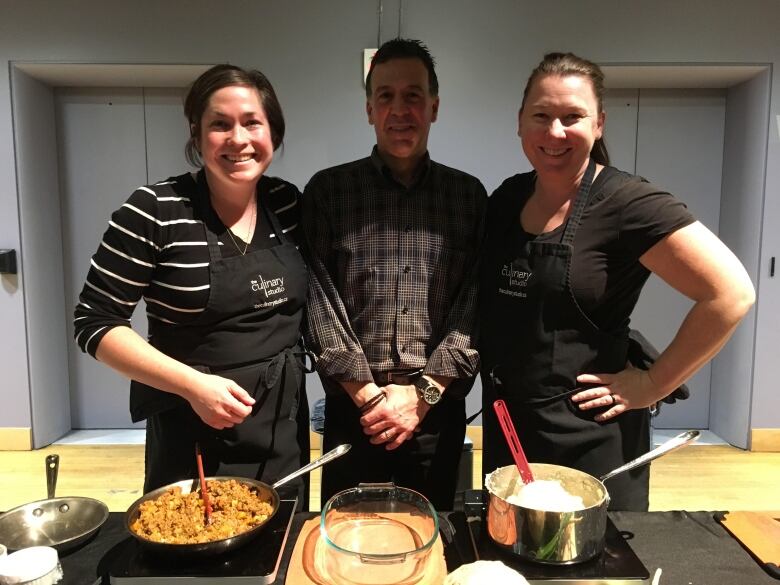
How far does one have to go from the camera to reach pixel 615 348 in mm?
1305

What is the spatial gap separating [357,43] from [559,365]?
231cm

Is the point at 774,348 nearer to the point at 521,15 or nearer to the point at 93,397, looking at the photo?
the point at 521,15

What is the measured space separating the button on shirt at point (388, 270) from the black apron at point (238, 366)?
10 cm

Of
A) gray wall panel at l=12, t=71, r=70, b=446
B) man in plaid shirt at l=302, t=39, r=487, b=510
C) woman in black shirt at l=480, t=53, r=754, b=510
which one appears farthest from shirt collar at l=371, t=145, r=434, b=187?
gray wall panel at l=12, t=71, r=70, b=446

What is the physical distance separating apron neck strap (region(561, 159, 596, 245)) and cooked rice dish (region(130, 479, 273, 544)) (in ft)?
2.57

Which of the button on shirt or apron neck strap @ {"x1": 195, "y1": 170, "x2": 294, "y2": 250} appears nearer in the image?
apron neck strap @ {"x1": 195, "y1": 170, "x2": 294, "y2": 250}

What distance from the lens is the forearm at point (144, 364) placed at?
3.92 ft

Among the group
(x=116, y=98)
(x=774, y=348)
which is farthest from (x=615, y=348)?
(x=116, y=98)

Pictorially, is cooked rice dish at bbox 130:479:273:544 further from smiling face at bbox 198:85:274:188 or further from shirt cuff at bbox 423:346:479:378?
smiling face at bbox 198:85:274:188

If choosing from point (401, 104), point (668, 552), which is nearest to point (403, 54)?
point (401, 104)

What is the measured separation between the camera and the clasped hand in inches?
54.3

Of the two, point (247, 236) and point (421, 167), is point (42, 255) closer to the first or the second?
point (247, 236)

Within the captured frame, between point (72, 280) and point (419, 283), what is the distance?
110 inches

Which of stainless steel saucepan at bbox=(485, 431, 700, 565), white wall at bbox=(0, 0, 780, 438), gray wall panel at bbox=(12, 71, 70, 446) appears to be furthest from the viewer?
gray wall panel at bbox=(12, 71, 70, 446)
